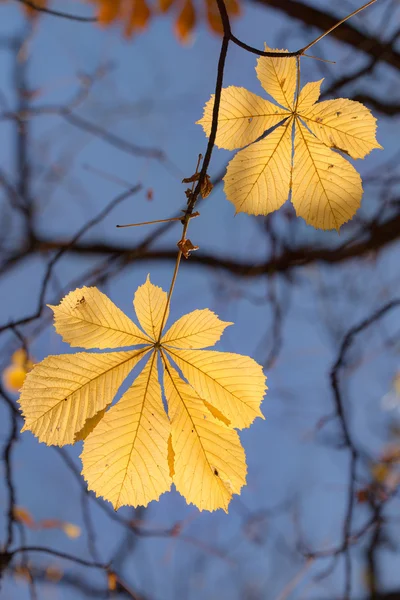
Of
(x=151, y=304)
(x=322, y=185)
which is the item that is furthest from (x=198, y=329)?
(x=322, y=185)

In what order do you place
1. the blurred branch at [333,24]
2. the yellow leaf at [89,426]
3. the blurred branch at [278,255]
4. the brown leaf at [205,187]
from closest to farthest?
the brown leaf at [205,187]
the yellow leaf at [89,426]
the blurred branch at [333,24]
the blurred branch at [278,255]

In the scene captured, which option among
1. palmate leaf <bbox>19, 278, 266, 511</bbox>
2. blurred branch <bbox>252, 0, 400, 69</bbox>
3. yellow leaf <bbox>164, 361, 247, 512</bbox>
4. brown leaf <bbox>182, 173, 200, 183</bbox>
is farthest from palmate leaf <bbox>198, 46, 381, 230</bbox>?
blurred branch <bbox>252, 0, 400, 69</bbox>

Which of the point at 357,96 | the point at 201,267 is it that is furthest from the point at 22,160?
the point at 357,96

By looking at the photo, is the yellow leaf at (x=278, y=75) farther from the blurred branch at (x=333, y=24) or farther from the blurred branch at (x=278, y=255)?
the blurred branch at (x=278, y=255)

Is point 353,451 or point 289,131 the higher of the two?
point 289,131

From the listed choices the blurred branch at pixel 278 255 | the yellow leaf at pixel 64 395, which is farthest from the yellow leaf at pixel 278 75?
the blurred branch at pixel 278 255

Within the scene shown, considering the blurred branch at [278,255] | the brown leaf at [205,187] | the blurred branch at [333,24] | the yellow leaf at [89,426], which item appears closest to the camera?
the brown leaf at [205,187]

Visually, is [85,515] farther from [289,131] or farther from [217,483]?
[289,131]
